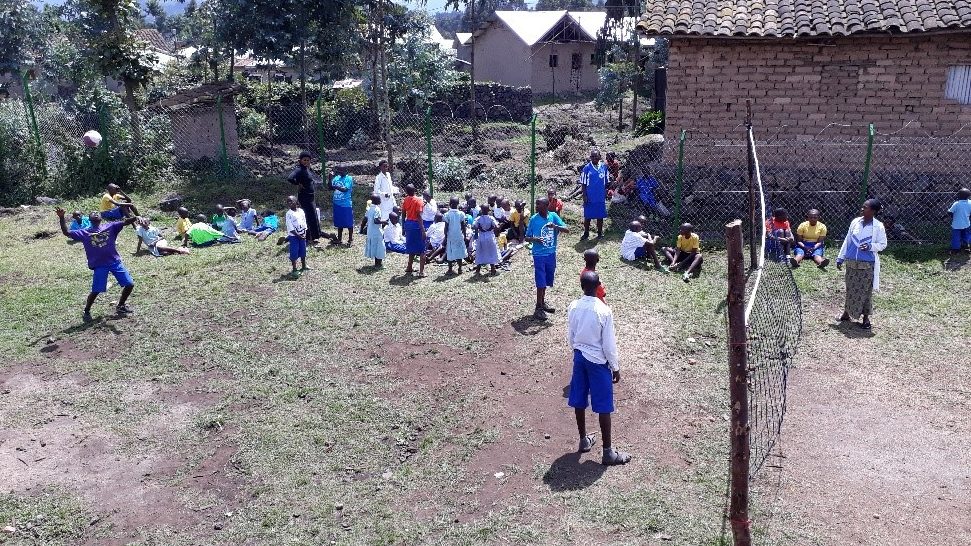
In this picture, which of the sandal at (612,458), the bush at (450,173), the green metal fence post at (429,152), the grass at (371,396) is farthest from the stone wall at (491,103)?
the sandal at (612,458)

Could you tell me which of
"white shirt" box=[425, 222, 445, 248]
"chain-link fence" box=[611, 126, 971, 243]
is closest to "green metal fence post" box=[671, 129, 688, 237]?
"chain-link fence" box=[611, 126, 971, 243]

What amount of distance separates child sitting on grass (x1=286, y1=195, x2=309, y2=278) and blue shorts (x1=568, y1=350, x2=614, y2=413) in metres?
6.24

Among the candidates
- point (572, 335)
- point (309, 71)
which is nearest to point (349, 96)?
point (309, 71)

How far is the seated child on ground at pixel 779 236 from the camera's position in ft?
38.4

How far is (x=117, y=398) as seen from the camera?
8172mm

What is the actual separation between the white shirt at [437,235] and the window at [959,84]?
27.5 ft

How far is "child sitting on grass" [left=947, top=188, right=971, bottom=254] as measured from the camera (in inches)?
456

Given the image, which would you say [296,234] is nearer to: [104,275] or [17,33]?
[104,275]

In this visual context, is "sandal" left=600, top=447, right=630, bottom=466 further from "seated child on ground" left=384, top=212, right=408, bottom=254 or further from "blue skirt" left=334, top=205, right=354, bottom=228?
"blue skirt" left=334, top=205, right=354, bottom=228

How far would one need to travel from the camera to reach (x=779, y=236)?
11.8m

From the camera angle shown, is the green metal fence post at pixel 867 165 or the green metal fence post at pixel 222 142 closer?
the green metal fence post at pixel 867 165

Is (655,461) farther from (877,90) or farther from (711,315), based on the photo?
(877,90)

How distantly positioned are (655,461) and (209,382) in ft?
15.4

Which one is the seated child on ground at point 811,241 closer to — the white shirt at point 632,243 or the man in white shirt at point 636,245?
the man in white shirt at point 636,245
